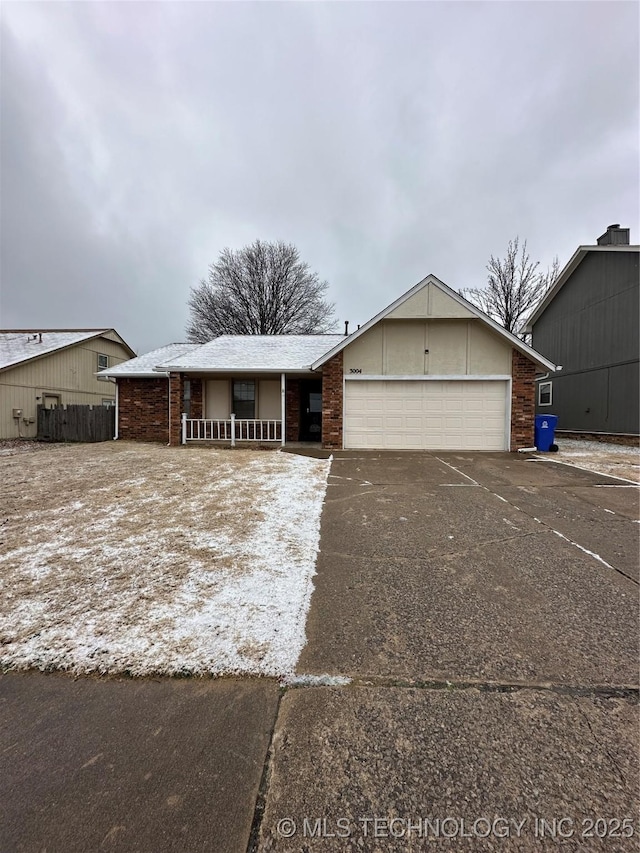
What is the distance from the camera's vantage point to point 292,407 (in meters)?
13.9

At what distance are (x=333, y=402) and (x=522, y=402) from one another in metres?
5.40

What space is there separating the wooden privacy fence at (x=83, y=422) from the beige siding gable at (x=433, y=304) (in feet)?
39.5

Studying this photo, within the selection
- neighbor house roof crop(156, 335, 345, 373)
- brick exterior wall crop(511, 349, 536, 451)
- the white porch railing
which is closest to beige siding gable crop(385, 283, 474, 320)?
brick exterior wall crop(511, 349, 536, 451)

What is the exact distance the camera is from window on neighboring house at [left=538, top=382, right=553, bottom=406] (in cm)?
1877

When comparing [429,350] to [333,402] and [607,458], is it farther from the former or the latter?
[607,458]

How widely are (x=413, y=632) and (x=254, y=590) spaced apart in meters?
1.23

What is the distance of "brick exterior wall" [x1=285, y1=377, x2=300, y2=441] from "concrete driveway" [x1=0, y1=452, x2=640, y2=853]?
10.7m

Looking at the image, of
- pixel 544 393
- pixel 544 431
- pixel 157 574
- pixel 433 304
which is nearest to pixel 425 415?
pixel 433 304

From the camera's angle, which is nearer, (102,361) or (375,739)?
(375,739)

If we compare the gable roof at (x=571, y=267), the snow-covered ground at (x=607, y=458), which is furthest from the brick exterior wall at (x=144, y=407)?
the gable roof at (x=571, y=267)

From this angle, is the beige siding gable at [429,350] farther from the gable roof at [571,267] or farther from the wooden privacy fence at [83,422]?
the wooden privacy fence at [83,422]

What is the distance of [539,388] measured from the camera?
19625 millimetres

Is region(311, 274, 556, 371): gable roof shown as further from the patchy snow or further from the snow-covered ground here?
the patchy snow

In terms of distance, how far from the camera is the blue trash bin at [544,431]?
11.4 m
